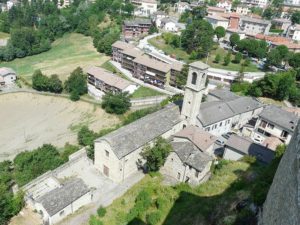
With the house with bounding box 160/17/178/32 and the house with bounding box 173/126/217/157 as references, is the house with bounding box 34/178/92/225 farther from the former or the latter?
the house with bounding box 160/17/178/32

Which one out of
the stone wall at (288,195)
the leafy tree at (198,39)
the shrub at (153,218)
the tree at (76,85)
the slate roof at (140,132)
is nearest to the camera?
the stone wall at (288,195)

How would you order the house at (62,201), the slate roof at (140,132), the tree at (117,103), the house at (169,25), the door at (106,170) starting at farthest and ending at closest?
the house at (169,25) → the tree at (117,103) → the door at (106,170) → the slate roof at (140,132) → the house at (62,201)

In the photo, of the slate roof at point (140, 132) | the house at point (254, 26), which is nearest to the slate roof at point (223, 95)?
the slate roof at point (140, 132)

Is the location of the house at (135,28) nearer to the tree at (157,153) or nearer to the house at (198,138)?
the house at (198,138)

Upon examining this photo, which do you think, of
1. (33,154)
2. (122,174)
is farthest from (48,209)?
(33,154)

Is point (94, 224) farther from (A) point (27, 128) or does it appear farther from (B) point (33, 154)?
(A) point (27, 128)

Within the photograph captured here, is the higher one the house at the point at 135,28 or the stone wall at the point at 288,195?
the stone wall at the point at 288,195
